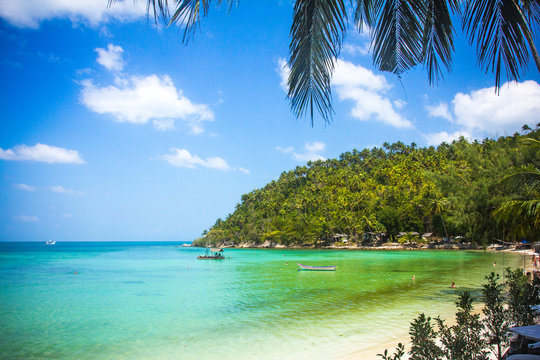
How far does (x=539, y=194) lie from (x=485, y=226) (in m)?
3.44

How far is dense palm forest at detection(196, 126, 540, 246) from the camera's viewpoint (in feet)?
39.3

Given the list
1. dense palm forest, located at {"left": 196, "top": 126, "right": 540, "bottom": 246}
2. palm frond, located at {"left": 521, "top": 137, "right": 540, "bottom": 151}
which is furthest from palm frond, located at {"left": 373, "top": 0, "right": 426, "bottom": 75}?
dense palm forest, located at {"left": 196, "top": 126, "right": 540, "bottom": 246}

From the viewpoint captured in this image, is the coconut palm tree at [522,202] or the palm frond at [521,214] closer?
the palm frond at [521,214]

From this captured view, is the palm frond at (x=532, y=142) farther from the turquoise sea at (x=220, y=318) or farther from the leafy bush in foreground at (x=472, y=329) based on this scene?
the turquoise sea at (x=220, y=318)

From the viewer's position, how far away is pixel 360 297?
1385 cm

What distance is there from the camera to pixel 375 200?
6103 cm

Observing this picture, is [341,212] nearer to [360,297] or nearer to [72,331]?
[360,297]

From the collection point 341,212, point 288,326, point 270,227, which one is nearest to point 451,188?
point 288,326

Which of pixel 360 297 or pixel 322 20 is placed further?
pixel 360 297

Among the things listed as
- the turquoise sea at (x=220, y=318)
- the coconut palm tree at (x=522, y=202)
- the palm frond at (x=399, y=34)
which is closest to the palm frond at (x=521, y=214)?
the coconut palm tree at (x=522, y=202)

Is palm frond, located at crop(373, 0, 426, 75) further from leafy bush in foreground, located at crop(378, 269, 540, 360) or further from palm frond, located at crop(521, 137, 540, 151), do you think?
palm frond, located at crop(521, 137, 540, 151)

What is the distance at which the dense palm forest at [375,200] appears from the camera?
1198 centimetres

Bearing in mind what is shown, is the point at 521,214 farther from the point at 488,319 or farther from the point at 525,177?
the point at 488,319

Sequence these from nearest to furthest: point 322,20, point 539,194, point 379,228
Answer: point 322,20 → point 539,194 → point 379,228
